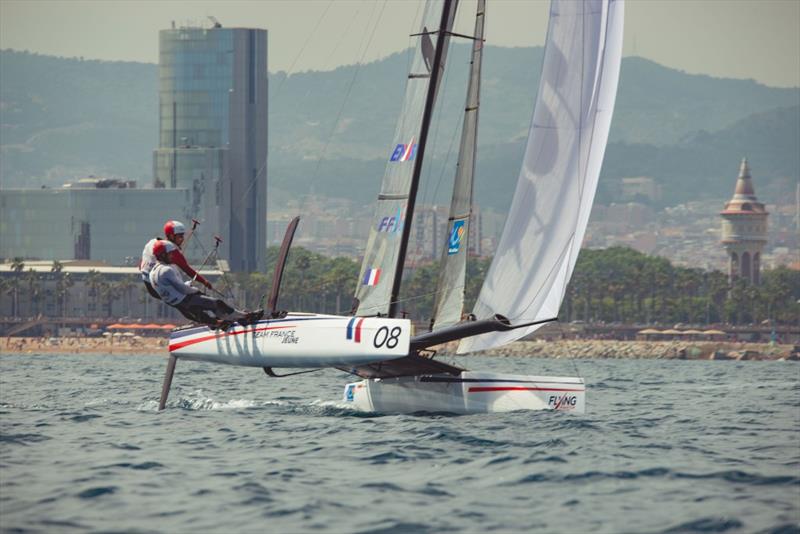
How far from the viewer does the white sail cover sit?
2741 centimetres

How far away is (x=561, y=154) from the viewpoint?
90.4 ft

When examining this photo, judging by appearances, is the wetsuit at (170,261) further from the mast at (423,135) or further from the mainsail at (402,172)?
the mast at (423,135)

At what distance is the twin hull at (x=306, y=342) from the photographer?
87.7 feet

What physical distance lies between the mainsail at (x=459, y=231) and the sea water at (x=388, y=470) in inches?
119

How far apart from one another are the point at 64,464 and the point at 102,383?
26.5 m

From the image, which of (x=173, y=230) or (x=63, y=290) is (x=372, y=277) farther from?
(x=63, y=290)

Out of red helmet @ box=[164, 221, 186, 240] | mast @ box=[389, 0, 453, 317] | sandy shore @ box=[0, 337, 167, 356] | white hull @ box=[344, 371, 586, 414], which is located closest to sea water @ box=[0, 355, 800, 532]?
white hull @ box=[344, 371, 586, 414]

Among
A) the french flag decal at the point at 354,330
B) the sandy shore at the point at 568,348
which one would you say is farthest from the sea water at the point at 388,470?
the sandy shore at the point at 568,348

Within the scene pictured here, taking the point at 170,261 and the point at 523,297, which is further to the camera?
the point at 523,297

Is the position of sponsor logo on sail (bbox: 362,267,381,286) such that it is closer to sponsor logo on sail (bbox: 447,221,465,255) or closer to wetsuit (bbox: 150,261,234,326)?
sponsor logo on sail (bbox: 447,221,465,255)

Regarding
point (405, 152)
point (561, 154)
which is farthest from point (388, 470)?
point (405, 152)

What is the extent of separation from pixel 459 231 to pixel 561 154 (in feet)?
11.7

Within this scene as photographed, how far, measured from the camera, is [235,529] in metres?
15.7

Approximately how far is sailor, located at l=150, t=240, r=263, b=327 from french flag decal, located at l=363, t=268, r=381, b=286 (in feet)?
8.83
